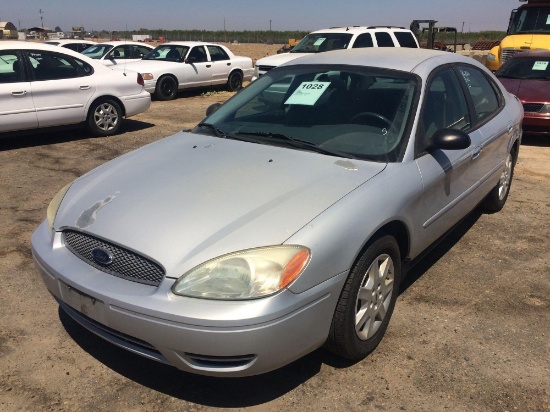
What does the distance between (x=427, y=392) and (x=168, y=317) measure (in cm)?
138

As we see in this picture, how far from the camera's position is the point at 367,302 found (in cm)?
288

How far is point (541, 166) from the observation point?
7.29 m

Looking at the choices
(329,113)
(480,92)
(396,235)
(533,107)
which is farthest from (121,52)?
(396,235)

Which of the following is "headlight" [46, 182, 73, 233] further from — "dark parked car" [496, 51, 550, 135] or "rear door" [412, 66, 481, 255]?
"dark parked car" [496, 51, 550, 135]

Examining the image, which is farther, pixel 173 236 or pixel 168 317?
pixel 173 236

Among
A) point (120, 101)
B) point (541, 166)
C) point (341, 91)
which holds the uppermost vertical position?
point (341, 91)

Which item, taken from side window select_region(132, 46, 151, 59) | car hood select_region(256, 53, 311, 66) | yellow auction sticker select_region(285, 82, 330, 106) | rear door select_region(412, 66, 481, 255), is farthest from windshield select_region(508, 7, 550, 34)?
yellow auction sticker select_region(285, 82, 330, 106)

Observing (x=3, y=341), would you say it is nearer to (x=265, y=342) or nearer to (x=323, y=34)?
(x=265, y=342)

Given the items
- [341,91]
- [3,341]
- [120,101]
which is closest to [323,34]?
[120,101]

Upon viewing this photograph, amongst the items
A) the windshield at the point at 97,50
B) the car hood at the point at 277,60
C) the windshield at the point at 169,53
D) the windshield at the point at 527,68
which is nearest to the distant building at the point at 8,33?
the windshield at the point at 97,50

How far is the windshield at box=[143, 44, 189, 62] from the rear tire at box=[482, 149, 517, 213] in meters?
10.1

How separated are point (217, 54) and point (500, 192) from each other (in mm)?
10893

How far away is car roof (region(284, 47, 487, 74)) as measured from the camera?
3791 mm

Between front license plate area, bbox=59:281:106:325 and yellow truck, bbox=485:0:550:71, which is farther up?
yellow truck, bbox=485:0:550:71
